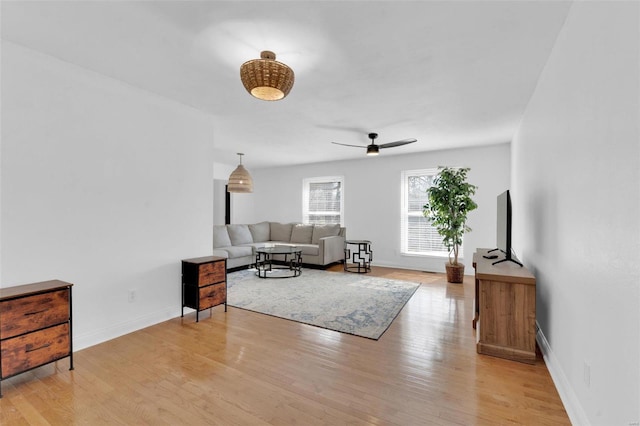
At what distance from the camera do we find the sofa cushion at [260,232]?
24.3 feet

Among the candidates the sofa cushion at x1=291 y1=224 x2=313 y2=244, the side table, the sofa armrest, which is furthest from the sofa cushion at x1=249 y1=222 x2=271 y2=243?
the side table

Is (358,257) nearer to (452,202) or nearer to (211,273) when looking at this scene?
(452,202)

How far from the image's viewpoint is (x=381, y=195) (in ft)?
21.9

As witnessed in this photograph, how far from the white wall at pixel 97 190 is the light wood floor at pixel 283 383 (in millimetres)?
466

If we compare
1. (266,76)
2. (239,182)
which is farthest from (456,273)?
(266,76)

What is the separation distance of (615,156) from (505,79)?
6.30 ft

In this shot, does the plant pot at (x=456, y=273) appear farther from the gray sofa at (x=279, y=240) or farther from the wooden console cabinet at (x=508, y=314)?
the wooden console cabinet at (x=508, y=314)

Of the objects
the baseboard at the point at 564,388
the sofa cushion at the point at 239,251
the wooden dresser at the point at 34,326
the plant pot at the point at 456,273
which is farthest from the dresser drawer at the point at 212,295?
the plant pot at the point at 456,273

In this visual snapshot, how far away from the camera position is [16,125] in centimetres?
227

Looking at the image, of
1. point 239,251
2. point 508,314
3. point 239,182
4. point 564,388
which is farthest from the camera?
point 239,251

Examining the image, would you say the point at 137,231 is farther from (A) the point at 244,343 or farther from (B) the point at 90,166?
(A) the point at 244,343

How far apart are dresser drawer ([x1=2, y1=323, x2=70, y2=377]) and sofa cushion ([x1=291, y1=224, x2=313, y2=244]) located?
17.0ft

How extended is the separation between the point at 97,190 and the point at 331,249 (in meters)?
4.55

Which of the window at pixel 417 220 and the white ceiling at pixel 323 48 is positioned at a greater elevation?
the white ceiling at pixel 323 48
